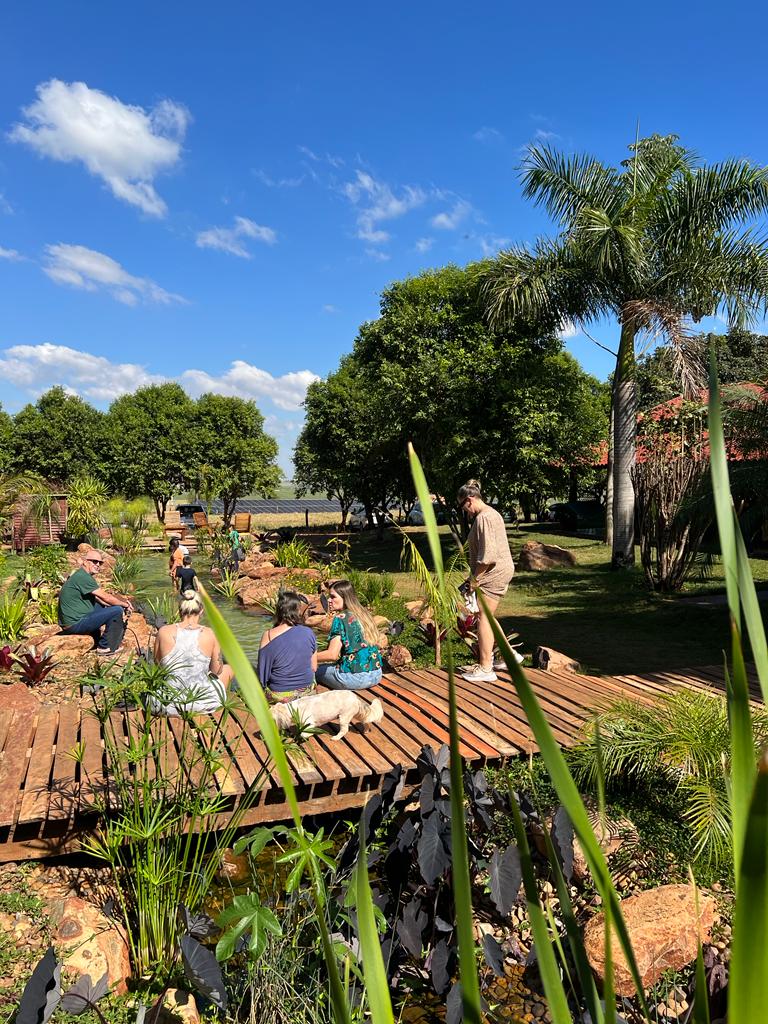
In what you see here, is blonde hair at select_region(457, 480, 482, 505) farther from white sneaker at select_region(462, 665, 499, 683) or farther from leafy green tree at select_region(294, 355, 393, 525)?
leafy green tree at select_region(294, 355, 393, 525)

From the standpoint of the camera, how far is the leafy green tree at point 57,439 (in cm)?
3212

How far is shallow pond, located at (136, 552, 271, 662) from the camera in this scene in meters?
9.51

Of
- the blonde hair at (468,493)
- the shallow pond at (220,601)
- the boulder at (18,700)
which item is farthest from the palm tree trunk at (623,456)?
the boulder at (18,700)

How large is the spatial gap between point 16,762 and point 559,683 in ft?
12.8

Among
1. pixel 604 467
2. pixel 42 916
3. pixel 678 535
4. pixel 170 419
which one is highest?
pixel 170 419

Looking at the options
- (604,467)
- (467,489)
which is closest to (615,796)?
(467,489)

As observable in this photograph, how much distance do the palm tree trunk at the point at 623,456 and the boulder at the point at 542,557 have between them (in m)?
1.61

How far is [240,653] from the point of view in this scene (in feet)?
1.61

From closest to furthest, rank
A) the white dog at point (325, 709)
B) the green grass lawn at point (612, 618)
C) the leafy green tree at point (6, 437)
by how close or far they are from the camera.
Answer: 1. the white dog at point (325, 709)
2. the green grass lawn at point (612, 618)
3. the leafy green tree at point (6, 437)

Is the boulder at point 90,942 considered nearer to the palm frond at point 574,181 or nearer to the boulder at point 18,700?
the boulder at point 18,700

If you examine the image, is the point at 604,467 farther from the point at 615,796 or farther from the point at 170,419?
the point at 615,796

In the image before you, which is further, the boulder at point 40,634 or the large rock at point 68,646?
the boulder at point 40,634

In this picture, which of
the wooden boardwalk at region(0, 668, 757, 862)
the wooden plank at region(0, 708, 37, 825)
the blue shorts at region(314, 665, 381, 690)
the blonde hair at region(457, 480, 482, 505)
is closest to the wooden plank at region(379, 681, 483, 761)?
the wooden boardwalk at region(0, 668, 757, 862)

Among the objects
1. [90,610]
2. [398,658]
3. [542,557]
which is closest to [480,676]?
[398,658]
